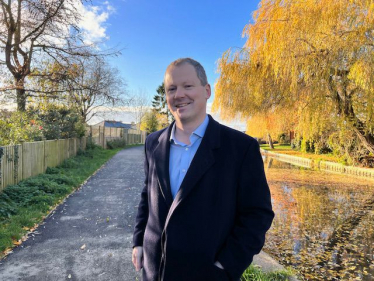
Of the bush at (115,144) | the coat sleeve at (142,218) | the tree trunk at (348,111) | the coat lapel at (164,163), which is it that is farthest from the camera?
the bush at (115,144)

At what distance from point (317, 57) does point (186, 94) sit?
21.2 feet

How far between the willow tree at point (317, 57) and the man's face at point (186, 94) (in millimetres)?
5901

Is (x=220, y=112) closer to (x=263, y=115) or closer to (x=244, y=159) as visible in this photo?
(x=263, y=115)

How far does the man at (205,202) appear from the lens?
4.39ft

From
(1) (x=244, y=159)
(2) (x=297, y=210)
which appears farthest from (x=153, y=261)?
(2) (x=297, y=210)

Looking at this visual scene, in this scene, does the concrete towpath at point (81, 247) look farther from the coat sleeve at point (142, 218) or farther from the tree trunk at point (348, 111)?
the tree trunk at point (348, 111)

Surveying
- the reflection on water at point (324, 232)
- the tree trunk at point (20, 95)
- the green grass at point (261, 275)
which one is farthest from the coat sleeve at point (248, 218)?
the tree trunk at point (20, 95)

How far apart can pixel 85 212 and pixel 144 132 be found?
109 feet

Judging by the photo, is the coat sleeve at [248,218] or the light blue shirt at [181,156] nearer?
the coat sleeve at [248,218]

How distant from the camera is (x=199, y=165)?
136 centimetres

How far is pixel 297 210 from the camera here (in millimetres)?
7039

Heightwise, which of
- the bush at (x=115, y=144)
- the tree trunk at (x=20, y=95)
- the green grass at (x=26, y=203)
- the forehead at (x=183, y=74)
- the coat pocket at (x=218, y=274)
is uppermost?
the tree trunk at (x=20, y=95)

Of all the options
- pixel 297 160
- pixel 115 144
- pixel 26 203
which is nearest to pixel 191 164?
pixel 26 203

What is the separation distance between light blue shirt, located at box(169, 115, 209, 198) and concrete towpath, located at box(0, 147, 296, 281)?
2.05m
